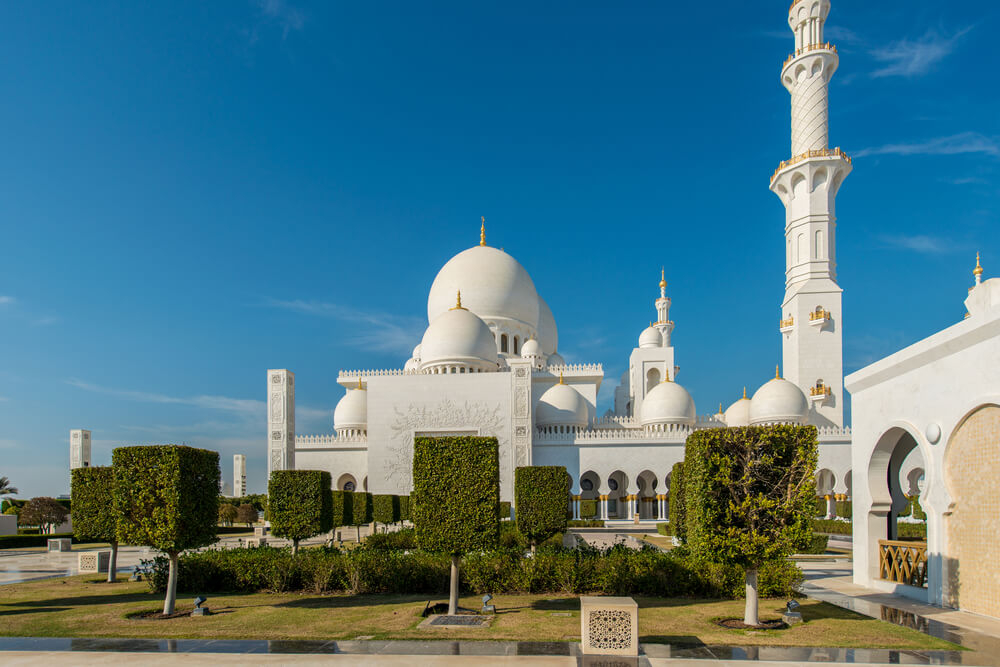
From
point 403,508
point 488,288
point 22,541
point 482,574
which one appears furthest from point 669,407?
point 22,541

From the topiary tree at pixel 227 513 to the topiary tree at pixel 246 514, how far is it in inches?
88.7

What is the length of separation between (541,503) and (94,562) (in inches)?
427

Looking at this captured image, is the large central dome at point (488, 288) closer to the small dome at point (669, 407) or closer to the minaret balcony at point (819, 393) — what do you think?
the small dome at point (669, 407)

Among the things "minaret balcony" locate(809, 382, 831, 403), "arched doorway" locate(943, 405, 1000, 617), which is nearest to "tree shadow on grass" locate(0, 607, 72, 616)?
"arched doorway" locate(943, 405, 1000, 617)

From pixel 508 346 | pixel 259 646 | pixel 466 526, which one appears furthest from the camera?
pixel 508 346

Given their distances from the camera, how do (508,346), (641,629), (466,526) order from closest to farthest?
(641,629), (466,526), (508,346)

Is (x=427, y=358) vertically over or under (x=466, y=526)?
over

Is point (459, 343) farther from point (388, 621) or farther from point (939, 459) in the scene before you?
point (939, 459)

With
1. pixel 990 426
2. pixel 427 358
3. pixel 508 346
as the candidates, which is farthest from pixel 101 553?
pixel 508 346

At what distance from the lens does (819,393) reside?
1428 inches

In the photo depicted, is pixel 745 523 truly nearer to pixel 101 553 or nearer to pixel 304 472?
pixel 304 472

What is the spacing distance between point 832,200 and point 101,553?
35.4 m

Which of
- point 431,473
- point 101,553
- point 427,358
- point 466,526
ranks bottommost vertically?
point 101,553

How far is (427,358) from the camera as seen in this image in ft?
123
